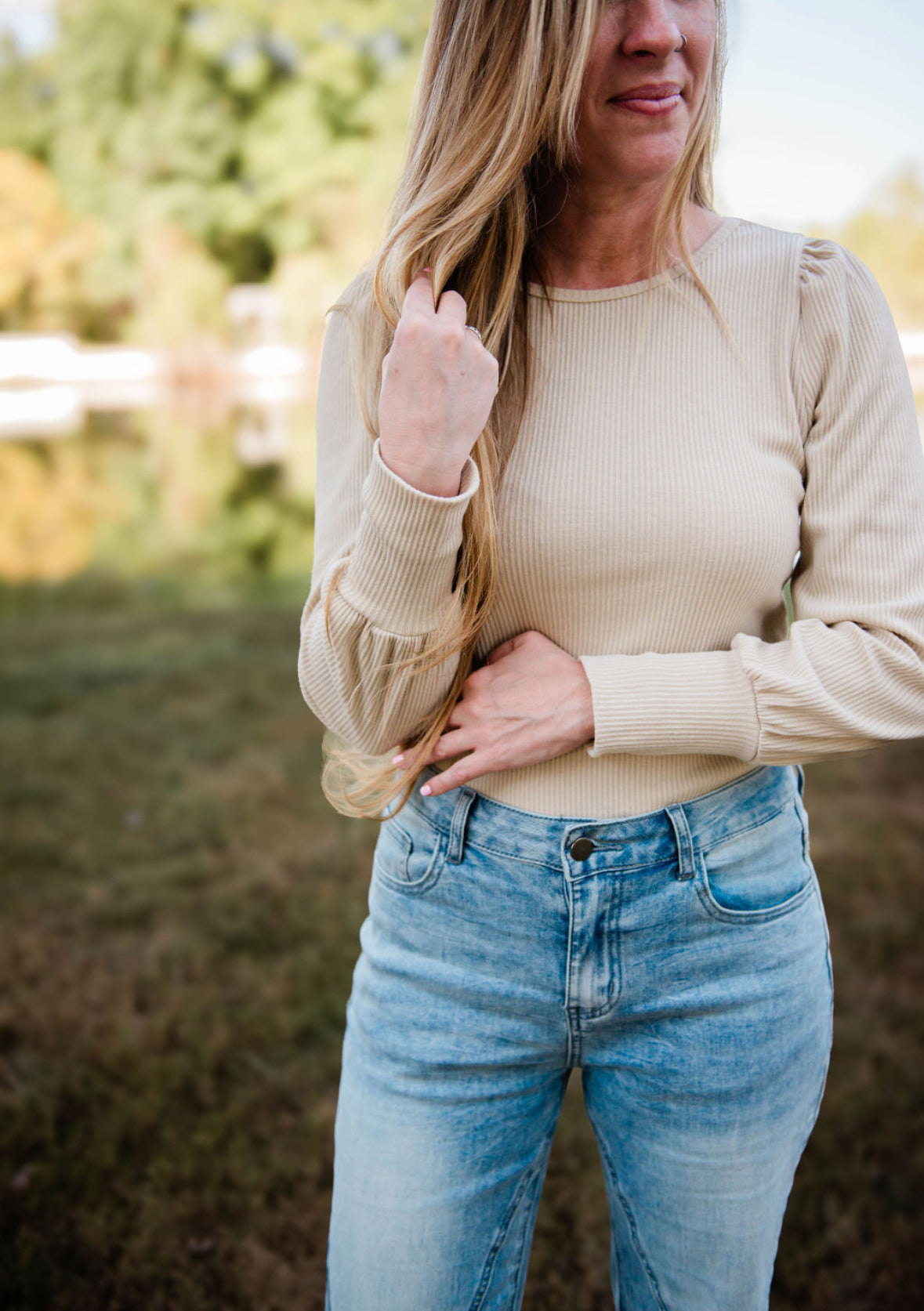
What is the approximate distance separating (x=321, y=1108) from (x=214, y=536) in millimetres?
7930

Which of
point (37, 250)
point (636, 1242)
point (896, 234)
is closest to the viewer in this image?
point (636, 1242)

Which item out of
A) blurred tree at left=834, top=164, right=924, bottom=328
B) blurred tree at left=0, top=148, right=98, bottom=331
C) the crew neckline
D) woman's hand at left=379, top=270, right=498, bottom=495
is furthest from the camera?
blurred tree at left=0, top=148, right=98, bottom=331

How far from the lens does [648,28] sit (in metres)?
1.18

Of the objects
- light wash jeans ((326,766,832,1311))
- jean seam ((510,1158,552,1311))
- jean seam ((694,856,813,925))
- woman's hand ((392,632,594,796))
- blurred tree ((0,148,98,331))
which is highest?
woman's hand ((392,632,594,796))

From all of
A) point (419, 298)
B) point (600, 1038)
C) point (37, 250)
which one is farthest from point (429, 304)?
point (37, 250)

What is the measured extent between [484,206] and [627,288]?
0.23 m

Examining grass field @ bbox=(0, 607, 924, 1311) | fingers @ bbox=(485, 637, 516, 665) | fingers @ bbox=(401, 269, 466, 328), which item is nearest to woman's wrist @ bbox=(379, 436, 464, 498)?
fingers @ bbox=(401, 269, 466, 328)

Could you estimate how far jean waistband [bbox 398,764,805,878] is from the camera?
4.08ft

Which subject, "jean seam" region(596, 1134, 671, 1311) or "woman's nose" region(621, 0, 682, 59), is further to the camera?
"jean seam" region(596, 1134, 671, 1311)

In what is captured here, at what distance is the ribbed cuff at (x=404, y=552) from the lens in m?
1.11

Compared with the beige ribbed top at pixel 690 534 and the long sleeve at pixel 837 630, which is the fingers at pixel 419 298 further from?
the long sleeve at pixel 837 630

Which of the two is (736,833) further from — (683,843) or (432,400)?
(432,400)

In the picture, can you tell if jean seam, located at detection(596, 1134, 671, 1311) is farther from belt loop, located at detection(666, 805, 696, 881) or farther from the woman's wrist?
the woman's wrist

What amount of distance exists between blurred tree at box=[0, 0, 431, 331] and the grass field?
30.8m
